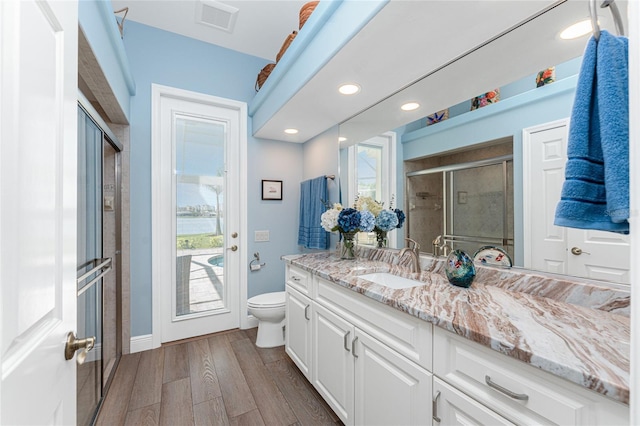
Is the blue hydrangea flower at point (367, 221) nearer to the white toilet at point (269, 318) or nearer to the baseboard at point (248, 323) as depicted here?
the white toilet at point (269, 318)

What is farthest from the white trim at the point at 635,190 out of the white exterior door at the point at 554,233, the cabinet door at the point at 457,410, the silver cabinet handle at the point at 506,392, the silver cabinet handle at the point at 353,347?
the silver cabinet handle at the point at 353,347

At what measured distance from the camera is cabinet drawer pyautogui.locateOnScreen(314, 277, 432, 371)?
1.03m

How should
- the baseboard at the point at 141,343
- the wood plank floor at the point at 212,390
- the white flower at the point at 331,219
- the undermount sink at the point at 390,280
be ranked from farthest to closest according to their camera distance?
the baseboard at the point at 141,343 → the white flower at the point at 331,219 → the wood plank floor at the point at 212,390 → the undermount sink at the point at 390,280

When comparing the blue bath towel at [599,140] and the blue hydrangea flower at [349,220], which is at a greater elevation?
the blue bath towel at [599,140]

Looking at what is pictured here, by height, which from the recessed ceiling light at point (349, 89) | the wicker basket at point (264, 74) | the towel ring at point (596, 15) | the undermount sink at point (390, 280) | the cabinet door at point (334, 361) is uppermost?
Result: the wicker basket at point (264, 74)

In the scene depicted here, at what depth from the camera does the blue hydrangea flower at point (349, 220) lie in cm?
202

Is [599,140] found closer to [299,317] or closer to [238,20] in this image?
[299,317]

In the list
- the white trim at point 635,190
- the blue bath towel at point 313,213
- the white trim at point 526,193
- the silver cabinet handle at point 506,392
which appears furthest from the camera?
the blue bath towel at point 313,213

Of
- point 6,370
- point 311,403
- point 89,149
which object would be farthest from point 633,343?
point 89,149

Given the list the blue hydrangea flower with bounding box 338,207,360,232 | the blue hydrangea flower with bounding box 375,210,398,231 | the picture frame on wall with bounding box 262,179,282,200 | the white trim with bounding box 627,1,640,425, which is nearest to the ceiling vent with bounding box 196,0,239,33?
the picture frame on wall with bounding box 262,179,282,200

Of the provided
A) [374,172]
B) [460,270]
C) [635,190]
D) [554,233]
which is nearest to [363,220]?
[374,172]

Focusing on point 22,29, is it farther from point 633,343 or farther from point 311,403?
point 311,403

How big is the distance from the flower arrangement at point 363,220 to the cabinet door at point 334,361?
0.60m

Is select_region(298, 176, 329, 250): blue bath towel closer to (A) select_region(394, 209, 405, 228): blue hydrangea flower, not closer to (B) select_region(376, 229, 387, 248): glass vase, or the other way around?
(B) select_region(376, 229, 387, 248): glass vase
